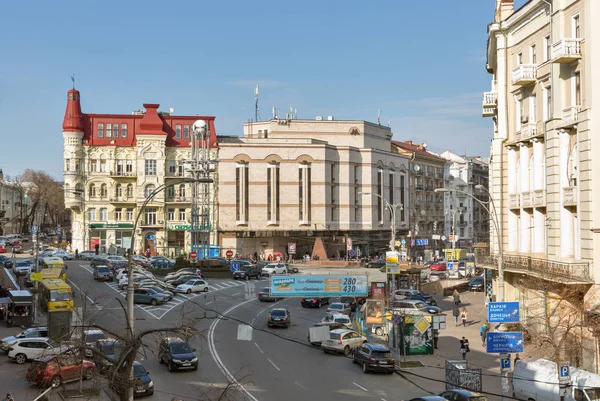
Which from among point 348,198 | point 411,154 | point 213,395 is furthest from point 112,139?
point 213,395

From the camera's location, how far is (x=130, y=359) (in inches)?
592

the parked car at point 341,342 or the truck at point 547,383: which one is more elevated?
the truck at point 547,383

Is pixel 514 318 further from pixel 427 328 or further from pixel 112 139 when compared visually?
pixel 112 139

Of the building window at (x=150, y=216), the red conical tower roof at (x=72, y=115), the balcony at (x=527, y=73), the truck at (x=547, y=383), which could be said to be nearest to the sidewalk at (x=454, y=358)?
the truck at (x=547, y=383)

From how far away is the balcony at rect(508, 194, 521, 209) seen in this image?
137 ft

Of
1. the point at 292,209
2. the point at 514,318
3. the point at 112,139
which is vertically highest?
the point at 112,139

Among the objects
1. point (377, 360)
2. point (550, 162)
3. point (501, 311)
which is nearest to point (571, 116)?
point (550, 162)

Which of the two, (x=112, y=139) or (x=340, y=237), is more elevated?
(x=112, y=139)

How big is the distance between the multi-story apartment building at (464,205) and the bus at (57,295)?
94787 mm

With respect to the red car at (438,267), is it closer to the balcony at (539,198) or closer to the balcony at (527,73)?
the balcony at (539,198)

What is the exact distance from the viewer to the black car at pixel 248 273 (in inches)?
2776

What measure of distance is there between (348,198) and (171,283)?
43090 millimetres

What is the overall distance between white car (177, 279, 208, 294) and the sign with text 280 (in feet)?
65.0

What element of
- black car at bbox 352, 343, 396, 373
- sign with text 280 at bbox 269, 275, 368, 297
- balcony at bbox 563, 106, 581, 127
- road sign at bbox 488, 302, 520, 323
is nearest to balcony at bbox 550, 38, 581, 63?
balcony at bbox 563, 106, 581, 127
